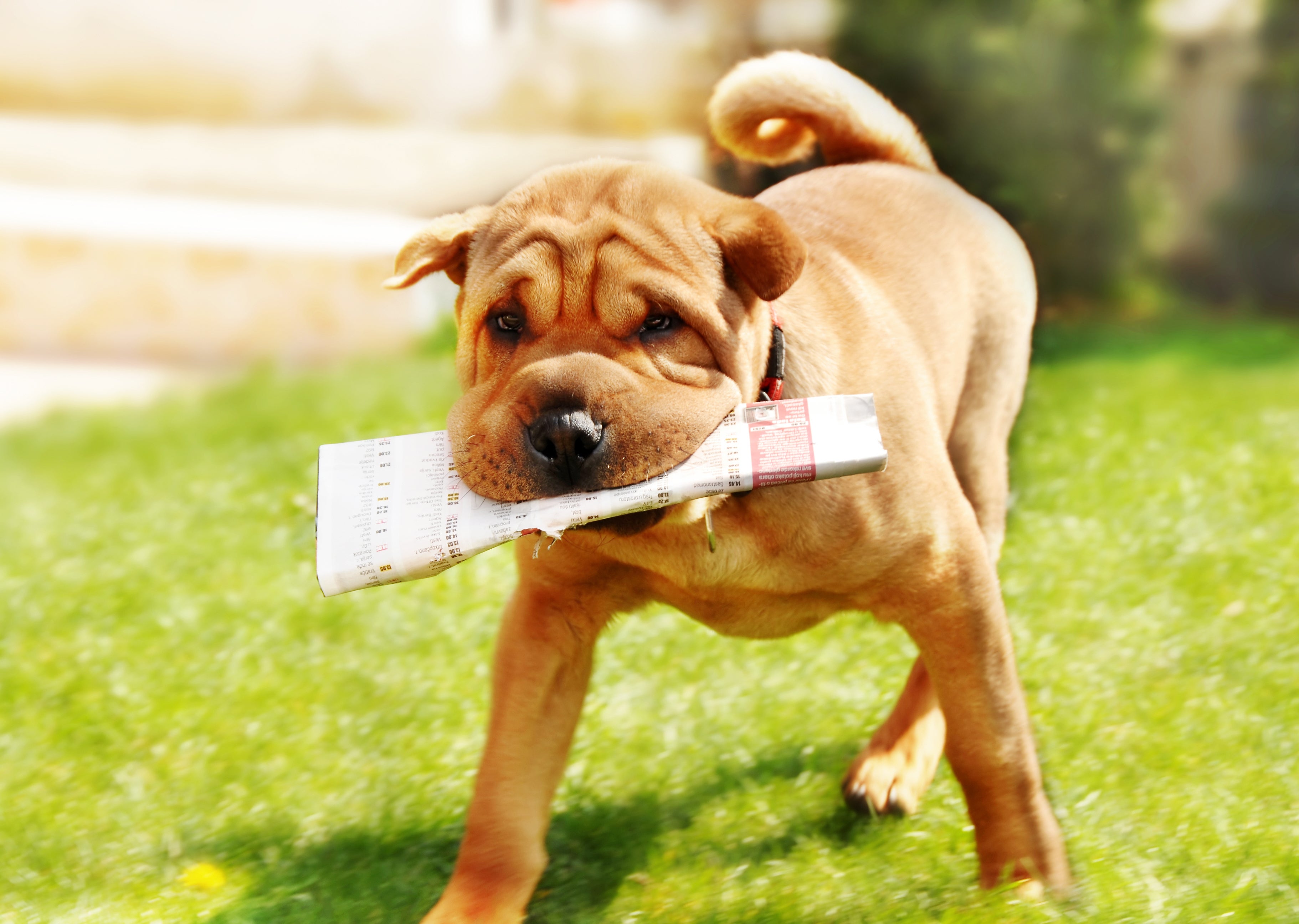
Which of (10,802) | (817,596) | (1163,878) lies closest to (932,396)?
(817,596)

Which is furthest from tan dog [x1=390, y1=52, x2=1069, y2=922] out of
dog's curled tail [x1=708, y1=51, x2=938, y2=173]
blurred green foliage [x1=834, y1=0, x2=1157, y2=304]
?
blurred green foliage [x1=834, y1=0, x2=1157, y2=304]

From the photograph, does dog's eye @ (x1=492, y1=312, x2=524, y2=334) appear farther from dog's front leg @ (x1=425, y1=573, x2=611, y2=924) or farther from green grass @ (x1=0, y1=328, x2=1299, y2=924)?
green grass @ (x1=0, y1=328, x2=1299, y2=924)

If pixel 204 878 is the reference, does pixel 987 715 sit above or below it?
above

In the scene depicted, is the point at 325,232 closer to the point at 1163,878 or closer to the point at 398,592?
the point at 398,592

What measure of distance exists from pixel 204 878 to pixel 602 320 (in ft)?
6.10

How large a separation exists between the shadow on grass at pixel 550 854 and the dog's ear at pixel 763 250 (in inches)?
61.5

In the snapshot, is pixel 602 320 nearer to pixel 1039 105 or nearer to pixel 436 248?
pixel 436 248

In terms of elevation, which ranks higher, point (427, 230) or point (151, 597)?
point (427, 230)

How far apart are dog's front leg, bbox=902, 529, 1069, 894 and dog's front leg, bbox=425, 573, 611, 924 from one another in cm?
77

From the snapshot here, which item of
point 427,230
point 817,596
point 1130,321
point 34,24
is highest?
point 34,24

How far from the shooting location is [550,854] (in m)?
3.51

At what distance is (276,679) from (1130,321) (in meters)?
7.21

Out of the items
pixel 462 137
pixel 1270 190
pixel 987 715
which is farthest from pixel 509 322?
pixel 462 137

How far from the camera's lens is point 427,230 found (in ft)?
9.70
